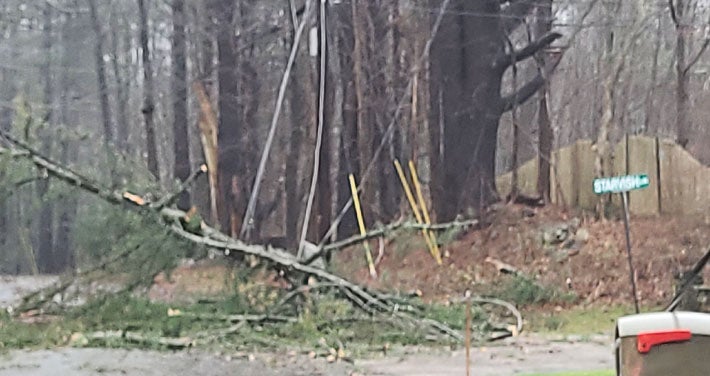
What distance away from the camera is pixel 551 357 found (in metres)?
3.53

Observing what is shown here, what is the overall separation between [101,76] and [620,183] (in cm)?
207

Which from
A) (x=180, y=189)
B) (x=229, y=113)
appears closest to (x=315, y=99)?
(x=229, y=113)

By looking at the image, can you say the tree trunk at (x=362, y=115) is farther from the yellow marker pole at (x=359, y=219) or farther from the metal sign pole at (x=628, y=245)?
the metal sign pole at (x=628, y=245)

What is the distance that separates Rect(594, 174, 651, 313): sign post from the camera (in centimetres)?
411

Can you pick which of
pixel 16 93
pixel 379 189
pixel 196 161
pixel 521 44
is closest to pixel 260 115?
pixel 196 161

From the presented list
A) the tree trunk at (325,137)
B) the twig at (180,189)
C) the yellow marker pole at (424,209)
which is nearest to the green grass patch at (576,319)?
the yellow marker pole at (424,209)

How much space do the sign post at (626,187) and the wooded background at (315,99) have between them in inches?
5.7

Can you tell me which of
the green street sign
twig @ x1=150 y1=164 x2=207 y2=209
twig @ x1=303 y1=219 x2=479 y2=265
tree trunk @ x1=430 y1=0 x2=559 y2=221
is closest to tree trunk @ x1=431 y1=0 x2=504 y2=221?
tree trunk @ x1=430 y1=0 x2=559 y2=221

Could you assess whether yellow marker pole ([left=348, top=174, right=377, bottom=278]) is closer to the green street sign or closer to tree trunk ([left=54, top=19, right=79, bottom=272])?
the green street sign

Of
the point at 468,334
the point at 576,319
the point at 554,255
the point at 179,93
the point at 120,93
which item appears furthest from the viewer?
the point at 554,255

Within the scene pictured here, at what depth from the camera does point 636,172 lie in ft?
14.9

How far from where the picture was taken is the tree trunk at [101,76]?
156 inches

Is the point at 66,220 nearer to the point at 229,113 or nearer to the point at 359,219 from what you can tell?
the point at 229,113

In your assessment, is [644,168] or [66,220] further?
[644,168]
